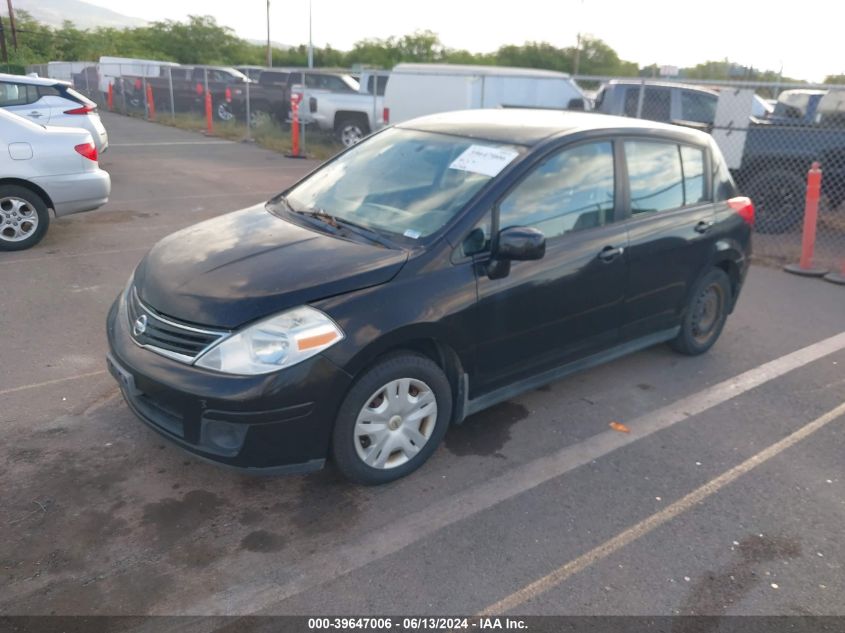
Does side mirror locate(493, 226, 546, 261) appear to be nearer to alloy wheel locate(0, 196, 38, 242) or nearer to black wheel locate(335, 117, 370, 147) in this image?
alloy wheel locate(0, 196, 38, 242)

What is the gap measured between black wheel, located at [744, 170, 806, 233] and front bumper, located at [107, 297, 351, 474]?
843 cm

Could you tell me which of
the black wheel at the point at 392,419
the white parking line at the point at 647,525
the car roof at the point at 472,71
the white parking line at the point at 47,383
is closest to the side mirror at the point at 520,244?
the black wheel at the point at 392,419

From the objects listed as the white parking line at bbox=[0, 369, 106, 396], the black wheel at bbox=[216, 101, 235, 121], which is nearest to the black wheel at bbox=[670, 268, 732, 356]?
the white parking line at bbox=[0, 369, 106, 396]

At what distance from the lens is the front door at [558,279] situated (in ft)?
12.6

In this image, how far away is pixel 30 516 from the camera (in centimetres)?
325

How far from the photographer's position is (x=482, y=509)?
11.4 feet

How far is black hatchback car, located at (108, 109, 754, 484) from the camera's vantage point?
317 centimetres

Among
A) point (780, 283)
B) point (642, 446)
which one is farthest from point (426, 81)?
point (642, 446)

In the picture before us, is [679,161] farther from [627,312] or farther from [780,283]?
[780,283]

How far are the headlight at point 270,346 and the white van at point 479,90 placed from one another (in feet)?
33.7

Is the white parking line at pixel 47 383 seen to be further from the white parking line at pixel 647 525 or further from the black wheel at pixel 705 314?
the black wheel at pixel 705 314

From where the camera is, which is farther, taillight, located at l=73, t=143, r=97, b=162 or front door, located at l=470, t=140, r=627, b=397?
taillight, located at l=73, t=143, r=97, b=162

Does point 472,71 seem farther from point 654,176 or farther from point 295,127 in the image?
point 654,176

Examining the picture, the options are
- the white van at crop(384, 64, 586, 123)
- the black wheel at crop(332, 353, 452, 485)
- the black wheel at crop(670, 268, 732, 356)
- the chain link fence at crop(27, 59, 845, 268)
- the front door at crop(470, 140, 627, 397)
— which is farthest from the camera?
the white van at crop(384, 64, 586, 123)
